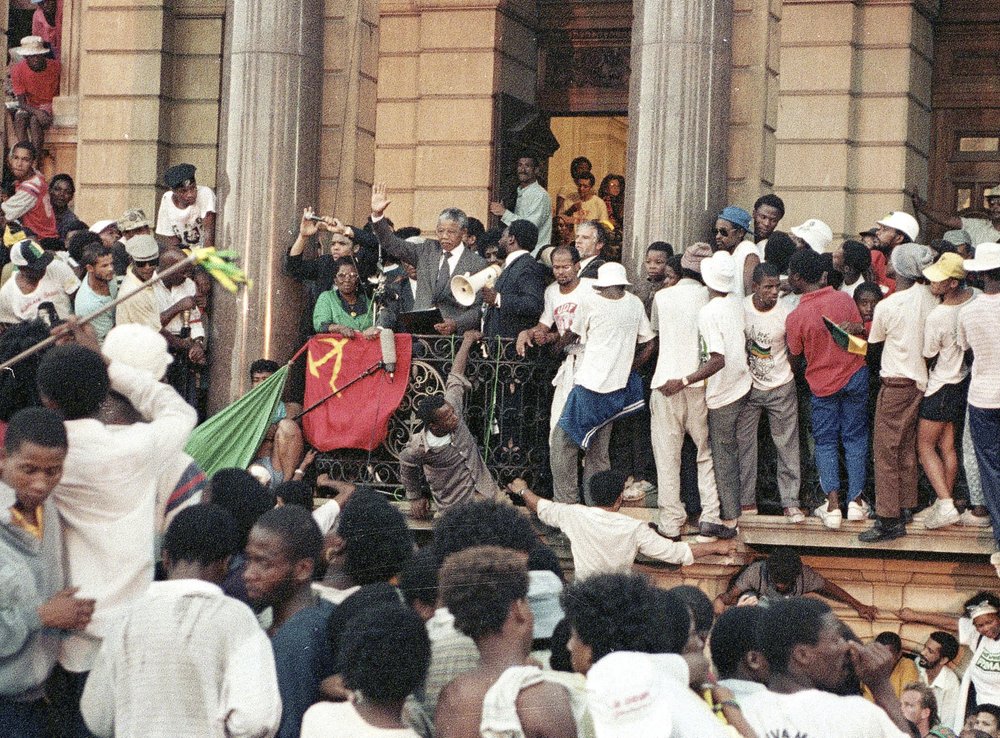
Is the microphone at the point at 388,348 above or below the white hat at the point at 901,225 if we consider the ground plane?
below

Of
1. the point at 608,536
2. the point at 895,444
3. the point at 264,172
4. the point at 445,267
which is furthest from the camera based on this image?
the point at 264,172

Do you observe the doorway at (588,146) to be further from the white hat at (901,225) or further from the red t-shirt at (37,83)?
the white hat at (901,225)

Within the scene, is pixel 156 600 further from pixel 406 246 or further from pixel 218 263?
pixel 406 246

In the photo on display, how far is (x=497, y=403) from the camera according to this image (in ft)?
52.6

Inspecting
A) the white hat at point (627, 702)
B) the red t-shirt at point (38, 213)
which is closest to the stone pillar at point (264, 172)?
the red t-shirt at point (38, 213)

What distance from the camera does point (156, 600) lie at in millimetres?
7613

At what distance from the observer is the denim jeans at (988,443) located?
565 inches

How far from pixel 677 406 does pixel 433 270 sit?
7.37 ft

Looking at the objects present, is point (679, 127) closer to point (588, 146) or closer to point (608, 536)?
point (608, 536)

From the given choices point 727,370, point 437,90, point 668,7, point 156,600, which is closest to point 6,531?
point 156,600

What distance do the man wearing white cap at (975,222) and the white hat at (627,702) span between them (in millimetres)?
10914

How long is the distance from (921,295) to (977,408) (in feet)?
2.87

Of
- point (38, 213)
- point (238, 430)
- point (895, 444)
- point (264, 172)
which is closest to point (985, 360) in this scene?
point (895, 444)

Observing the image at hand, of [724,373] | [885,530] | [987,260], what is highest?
[987,260]
